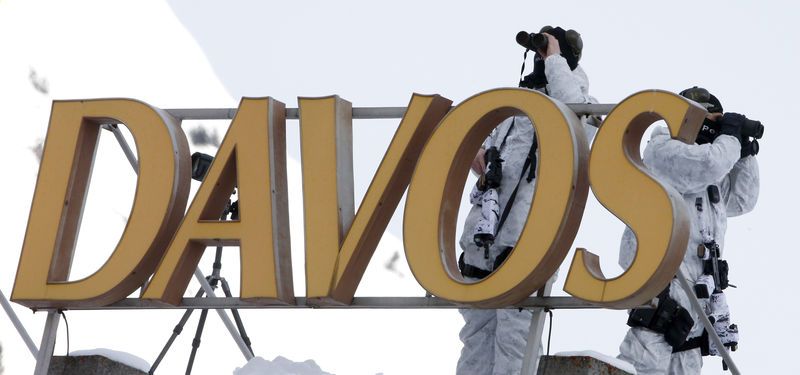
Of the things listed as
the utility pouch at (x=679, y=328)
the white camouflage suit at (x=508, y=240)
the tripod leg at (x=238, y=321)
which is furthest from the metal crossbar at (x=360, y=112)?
the utility pouch at (x=679, y=328)

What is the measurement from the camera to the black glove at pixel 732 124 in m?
10.2

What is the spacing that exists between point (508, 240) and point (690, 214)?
57.1 inches

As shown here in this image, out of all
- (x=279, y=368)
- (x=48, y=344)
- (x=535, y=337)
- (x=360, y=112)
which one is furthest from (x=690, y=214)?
(x=48, y=344)

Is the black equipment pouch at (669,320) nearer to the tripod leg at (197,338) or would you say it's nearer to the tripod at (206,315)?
the tripod at (206,315)

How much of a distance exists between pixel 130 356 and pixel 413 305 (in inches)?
82.0

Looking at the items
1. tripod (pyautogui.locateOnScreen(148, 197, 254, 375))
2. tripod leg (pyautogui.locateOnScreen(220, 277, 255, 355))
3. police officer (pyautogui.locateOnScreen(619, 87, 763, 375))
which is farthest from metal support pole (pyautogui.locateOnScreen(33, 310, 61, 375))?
police officer (pyautogui.locateOnScreen(619, 87, 763, 375))

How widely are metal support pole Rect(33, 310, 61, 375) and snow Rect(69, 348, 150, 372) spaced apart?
171mm

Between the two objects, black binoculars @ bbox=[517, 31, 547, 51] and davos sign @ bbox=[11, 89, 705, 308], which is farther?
black binoculars @ bbox=[517, 31, 547, 51]

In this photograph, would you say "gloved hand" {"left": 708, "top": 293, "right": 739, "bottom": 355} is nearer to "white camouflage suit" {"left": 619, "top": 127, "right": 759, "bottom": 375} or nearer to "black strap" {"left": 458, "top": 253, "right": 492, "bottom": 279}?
"white camouflage suit" {"left": 619, "top": 127, "right": 759, "bottom": 375}

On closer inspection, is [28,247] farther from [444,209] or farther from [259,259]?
[444,209]

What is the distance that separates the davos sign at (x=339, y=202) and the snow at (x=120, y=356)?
1.13 feet

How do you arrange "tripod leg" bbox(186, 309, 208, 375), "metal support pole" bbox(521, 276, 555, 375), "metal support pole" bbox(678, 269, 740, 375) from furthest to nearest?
"tripod leg" bbox(186, 309, 208, 375), "metal support pole" bbox(678, 269, 740, 375), "metal support pole" bbox(521, 276, 555, 375)

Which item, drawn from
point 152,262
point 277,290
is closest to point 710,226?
point 277,290

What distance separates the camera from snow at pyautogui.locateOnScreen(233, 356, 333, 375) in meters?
9.03
